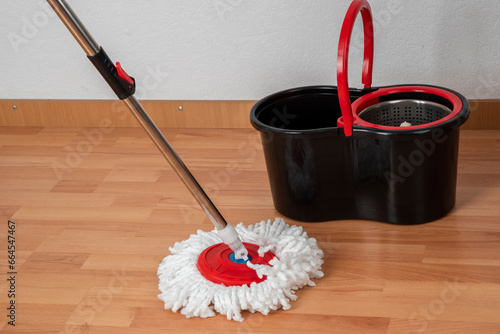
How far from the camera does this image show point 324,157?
128cm

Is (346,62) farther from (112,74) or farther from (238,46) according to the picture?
(238,46)

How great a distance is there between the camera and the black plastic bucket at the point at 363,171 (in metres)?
1.22

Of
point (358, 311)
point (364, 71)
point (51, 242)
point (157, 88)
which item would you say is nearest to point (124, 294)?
point (51, 242)

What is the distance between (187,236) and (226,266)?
0.21 meters

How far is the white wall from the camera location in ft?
5.18

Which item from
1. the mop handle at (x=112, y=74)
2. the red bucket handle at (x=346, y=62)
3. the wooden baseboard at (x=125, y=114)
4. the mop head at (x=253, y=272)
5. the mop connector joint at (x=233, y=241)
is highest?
the mop handle at (x=112, y=74)

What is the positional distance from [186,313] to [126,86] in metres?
0.41

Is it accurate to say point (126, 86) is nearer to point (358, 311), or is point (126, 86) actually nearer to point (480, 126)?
point (358, 311)

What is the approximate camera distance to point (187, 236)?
4.42 feet

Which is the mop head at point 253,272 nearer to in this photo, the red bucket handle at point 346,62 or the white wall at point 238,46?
the red bucket handle at point 346,62

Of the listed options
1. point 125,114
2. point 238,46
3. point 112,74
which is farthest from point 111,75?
point 125,114

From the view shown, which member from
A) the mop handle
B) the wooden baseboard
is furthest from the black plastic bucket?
the wooden baseboard

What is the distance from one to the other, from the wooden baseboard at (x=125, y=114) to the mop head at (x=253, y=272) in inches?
23.8

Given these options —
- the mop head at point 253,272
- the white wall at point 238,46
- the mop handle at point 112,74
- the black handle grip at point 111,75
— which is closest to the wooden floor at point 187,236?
the mop head at point 253,272
